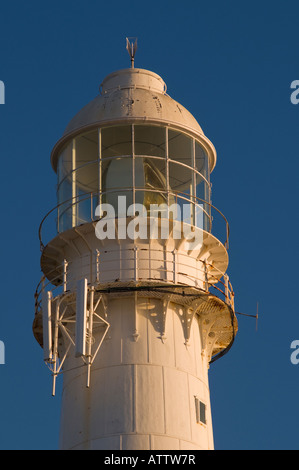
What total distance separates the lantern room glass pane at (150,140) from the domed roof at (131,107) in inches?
17.7

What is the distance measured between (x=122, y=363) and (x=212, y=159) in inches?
390

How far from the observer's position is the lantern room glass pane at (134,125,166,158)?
58.4 m

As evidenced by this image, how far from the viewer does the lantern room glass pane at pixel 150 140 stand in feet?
192

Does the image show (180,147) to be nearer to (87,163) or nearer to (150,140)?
(150,140)

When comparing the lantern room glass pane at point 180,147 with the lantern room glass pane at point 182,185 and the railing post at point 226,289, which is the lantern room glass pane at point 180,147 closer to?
the lantern room glass pane at point 182,185

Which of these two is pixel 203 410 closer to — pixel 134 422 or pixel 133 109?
pixel 134 422

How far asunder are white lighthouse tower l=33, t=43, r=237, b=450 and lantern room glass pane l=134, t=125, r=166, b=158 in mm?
36

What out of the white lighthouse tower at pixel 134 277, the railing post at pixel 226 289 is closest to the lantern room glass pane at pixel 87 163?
the white lighthouse tower at pixel 134 277

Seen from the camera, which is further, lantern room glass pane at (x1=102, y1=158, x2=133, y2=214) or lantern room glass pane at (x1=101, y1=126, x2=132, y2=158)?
lantern room glass pane at (x1=101, y1=126, x2=132, y2=158)

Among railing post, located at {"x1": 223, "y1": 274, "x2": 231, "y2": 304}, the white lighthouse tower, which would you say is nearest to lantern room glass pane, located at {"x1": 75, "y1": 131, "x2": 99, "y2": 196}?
the white lighthouse tower

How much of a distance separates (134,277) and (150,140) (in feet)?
19.7

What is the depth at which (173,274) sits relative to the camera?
183ft

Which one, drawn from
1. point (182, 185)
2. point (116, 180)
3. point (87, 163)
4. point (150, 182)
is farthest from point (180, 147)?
point (87, 163)

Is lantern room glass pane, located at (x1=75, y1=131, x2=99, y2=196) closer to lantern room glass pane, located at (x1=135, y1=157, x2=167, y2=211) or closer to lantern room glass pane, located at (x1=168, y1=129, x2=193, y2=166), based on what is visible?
lantern room glass pane, located at (x1=135, y1=157, x2=167, y2=211)
